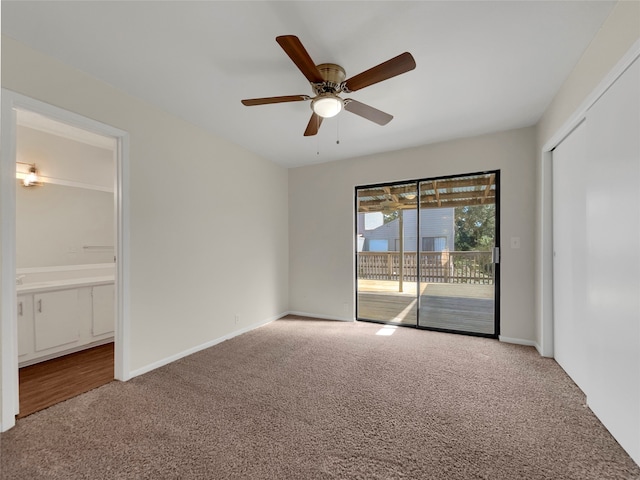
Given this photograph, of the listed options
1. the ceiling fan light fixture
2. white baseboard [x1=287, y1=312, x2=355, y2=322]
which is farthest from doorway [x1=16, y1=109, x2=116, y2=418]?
white baseboard [x1=287, y1=312, x2=355, y2=322]

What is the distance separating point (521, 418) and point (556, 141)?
2428mm

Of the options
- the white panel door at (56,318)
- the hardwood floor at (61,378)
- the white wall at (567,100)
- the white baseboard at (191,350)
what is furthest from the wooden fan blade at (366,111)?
the white panel door at (56,318)

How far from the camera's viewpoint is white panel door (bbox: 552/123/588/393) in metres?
2.22

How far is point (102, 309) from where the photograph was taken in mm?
3330

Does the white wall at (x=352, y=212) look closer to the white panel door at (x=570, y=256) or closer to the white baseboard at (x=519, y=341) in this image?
the white baseboard at (x=519, y=341)

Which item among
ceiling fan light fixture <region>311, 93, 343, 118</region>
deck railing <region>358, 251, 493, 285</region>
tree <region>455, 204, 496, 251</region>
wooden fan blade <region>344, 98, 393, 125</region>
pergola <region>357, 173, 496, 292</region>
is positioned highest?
wooden fan blade <region>344, 98, 393, 125</region>

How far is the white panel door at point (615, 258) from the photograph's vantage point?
148 cm

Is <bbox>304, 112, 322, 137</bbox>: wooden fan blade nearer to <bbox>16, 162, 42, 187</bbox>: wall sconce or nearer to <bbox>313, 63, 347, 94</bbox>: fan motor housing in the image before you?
<bbox>313, 63, 347, 94</bbox>: fan motor housing

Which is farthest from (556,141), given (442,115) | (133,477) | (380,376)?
(133,477)

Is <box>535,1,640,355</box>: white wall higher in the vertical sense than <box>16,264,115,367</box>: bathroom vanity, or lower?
higher

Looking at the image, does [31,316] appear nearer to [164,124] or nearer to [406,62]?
[164,124]

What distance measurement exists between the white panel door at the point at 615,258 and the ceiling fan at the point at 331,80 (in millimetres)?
1252

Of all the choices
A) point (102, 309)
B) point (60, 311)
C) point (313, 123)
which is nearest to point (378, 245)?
point (313, 123)

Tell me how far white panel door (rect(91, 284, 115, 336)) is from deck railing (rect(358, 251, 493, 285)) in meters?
3.37
